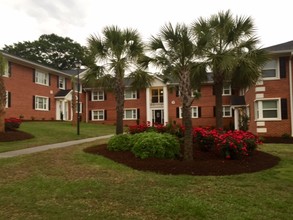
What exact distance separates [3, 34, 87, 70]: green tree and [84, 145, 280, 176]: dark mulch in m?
58.8

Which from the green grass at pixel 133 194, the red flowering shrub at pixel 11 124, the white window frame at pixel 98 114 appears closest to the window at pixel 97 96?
the white window frame at pixel 98 114

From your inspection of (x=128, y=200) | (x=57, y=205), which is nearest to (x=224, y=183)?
(x=128, y=200)

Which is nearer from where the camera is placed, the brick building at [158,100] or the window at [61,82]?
the brick building at [158,100]

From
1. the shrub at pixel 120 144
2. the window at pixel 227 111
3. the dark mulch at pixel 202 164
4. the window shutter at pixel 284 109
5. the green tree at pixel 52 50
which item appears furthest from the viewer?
the green tree at pixel 52 50

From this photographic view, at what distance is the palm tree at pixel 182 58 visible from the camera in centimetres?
1029

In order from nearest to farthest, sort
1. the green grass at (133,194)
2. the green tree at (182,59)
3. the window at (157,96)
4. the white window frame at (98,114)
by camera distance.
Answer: the green grass at (133,194)
the green tree at (182,59)
the window at (157,96)
the white window frame at (98,114)

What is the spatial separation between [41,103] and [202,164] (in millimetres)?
27457

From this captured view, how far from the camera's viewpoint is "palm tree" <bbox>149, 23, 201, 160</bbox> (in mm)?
10289

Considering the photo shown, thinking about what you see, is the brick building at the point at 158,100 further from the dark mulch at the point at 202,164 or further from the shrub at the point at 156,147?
the dark mulch at the point at 202,164

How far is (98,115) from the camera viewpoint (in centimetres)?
3972

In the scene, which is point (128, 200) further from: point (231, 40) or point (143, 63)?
point (231, 40)

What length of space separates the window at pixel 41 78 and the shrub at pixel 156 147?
2483cm

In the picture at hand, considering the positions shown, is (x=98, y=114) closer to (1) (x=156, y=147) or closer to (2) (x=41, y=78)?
(2) (x=41, y=78)

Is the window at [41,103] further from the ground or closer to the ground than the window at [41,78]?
closer to the ground
